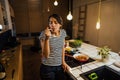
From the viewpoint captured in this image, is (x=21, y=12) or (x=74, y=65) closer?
(x=74, y=65)

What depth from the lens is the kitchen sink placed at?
4.25 feet

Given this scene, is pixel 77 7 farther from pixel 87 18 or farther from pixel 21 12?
pixel 21 12

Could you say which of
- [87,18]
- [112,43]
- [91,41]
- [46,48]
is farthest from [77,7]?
[46,48]

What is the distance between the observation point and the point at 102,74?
1.50m

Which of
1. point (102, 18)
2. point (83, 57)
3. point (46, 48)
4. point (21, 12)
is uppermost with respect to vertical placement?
point (21, 12)

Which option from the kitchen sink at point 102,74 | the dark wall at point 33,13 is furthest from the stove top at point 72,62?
the dark wall at point 33,13

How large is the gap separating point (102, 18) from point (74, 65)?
9.75 ft

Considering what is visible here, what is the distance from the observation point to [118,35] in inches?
135

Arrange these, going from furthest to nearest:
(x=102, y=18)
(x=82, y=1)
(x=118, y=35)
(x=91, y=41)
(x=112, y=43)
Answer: (x=82, y=1) < (x=91, y=41) < (x=102, y=18) < (x=112, y=43) < (x=118, y=35)

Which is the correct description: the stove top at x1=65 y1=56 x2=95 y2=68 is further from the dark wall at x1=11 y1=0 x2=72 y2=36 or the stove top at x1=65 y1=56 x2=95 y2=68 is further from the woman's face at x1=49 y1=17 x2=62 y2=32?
the dark wall at x1=11 y1=0 x2=72 y2=36

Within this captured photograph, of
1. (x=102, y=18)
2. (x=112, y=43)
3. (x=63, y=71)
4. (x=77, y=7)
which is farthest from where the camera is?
(x=77, y=7)

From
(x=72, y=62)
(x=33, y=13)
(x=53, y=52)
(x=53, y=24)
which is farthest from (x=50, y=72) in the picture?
(x=33, y=13)

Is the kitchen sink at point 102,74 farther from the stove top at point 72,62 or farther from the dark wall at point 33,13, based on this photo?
the dark wall at point 33,13

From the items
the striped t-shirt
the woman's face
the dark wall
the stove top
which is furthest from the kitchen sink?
the dark wall
